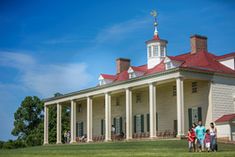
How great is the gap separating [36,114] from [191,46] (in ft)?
119

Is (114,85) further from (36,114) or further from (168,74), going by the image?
(36,114)

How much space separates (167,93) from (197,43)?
5748 mm

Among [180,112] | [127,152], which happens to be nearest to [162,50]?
[180,112]

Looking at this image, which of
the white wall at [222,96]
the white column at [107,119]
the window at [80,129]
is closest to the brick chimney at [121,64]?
the window at [80,129]

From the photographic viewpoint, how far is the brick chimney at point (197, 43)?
1738 inches

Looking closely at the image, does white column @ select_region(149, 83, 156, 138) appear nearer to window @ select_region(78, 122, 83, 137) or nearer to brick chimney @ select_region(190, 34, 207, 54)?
brick chimney @ select_region(190, 34, 207, 54)

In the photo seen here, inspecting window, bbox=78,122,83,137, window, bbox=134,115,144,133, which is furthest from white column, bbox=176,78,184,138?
window, bbox=78,122,83,137

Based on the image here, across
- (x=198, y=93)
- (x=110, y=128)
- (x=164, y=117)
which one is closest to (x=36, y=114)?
(x=110, y=128)

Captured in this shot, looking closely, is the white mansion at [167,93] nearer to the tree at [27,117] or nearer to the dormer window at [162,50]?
the dormer window at [162,50]

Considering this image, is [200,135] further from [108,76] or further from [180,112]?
[108,76]

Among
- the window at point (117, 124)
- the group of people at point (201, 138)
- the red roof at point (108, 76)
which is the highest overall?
the red roof at point (108, 76)

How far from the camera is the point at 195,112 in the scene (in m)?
40.3

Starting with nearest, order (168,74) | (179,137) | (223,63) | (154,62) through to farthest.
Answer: (179,137) < (168,74) < (223,63) < (154,62)

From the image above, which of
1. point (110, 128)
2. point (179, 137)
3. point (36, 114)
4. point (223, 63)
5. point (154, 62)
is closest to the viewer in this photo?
point (179, 137)
